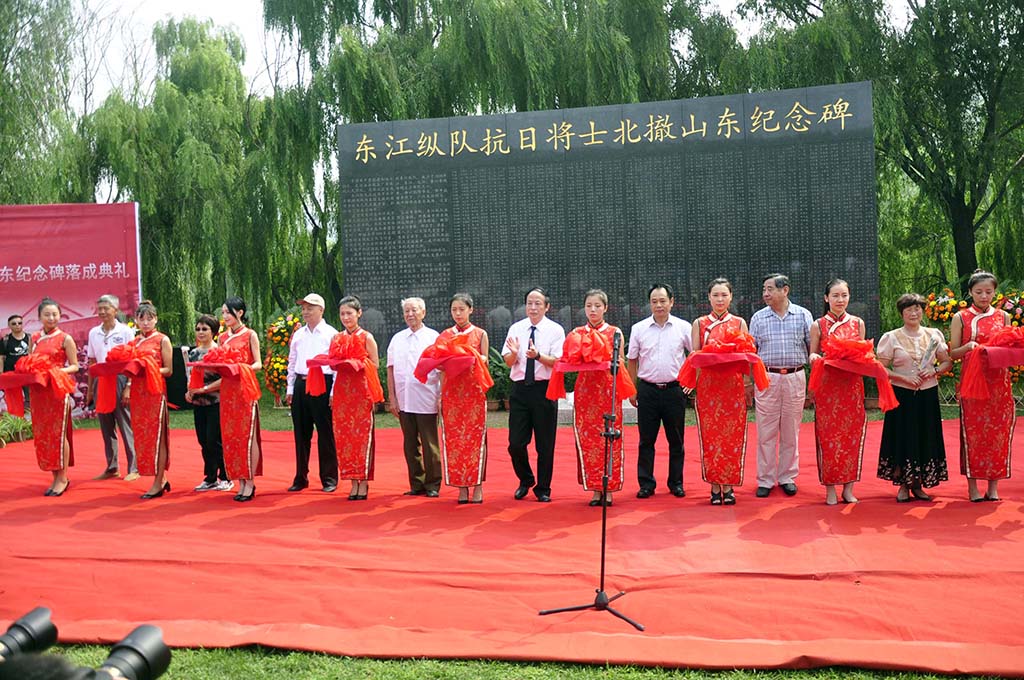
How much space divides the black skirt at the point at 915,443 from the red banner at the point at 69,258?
31.0ft

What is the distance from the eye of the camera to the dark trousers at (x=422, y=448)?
6297 mm

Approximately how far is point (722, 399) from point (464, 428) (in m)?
1.67

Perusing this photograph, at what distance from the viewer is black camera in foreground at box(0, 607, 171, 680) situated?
125cm

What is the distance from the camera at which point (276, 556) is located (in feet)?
15.5

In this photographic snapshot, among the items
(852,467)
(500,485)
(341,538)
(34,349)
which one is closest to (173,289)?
(34,349)

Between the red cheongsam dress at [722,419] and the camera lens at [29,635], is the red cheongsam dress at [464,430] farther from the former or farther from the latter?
the camera lens at [29,635]

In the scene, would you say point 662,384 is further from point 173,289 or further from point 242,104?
point 242,104

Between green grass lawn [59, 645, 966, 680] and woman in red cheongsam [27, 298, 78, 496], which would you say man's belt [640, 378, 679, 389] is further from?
woman in red cheongsam [27, 298, 78, 496]

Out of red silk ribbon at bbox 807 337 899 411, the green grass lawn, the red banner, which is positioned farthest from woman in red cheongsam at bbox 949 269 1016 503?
the red banner

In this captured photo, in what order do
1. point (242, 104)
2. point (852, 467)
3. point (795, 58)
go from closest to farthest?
1. point (852, 467)
2. point (795, 58)
3. point (242, 104)

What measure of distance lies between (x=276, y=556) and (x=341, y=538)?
0.47 metres

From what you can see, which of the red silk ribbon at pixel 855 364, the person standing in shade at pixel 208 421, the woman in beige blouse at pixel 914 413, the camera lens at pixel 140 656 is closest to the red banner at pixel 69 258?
the person standing in shade at pixel 208 421

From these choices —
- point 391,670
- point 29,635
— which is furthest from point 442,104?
point 29,635

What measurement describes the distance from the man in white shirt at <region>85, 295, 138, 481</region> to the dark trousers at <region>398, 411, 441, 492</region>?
2327mm
